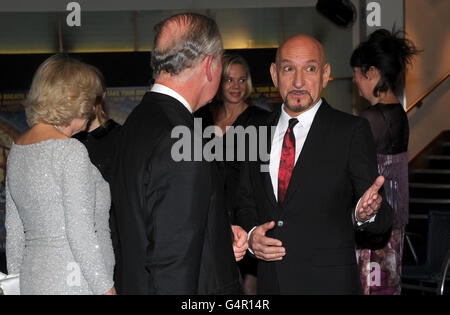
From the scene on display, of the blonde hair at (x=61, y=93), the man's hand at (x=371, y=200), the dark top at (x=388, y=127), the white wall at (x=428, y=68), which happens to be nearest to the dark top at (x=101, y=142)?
the blonde hair at (x=61, y=93)

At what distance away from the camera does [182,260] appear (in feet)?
5.75

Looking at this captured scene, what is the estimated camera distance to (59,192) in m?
2.11

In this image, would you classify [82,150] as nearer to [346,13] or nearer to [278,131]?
[278,131]

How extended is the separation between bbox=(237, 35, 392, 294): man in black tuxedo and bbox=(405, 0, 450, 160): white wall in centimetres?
721

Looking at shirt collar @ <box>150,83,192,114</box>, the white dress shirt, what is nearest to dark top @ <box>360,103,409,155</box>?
the white dress shirt

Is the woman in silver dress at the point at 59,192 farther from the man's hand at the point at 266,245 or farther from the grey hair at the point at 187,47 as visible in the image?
the man's hand at the point at 266,245

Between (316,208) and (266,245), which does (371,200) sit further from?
(266,245)

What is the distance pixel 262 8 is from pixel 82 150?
683 centimetres

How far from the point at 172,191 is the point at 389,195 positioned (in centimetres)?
251

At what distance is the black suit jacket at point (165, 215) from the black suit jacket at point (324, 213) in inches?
21.3

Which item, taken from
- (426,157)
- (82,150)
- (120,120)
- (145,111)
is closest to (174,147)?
(145,111)

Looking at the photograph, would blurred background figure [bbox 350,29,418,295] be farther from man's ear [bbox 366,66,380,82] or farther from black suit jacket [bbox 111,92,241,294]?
black suit jacket [bbox 111,92,241,294]

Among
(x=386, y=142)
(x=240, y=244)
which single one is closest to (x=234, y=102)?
(x=386, y=142)

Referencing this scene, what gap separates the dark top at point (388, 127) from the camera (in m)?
3.82
